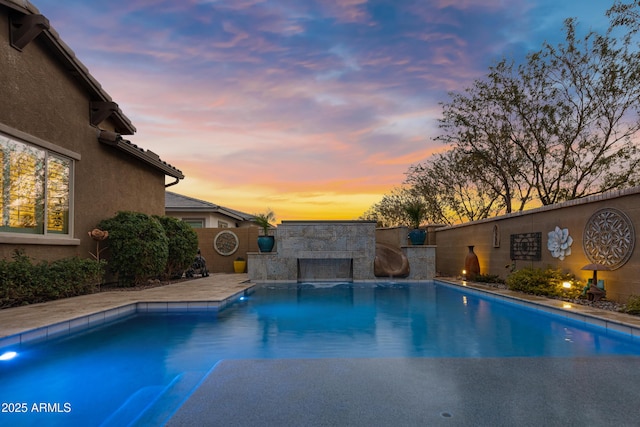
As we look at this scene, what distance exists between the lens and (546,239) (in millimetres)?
10445

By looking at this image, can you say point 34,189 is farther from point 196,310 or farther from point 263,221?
point 263,221

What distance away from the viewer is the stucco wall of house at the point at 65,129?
7.73 metres

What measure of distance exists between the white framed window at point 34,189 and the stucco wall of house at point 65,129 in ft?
0.88

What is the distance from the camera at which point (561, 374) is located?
389 cm

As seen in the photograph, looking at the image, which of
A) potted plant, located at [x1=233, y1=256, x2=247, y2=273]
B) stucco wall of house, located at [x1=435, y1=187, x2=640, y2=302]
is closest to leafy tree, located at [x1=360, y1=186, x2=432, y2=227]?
stucco wall of house, located at [x1=435, y1=187, x2=640, y2=302]

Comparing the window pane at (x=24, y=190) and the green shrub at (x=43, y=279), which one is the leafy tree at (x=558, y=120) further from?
the window pane at (x=24, y=190)

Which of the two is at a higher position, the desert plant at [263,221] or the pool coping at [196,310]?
the desert plant at [263,221]

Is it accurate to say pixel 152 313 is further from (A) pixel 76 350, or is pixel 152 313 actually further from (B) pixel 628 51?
(B) pixel 628 51

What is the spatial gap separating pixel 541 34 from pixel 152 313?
15.3 m

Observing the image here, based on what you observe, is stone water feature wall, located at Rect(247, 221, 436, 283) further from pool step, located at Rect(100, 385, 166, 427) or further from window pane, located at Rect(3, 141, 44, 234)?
pool step, located at Rect(100, 385, 166, 427)

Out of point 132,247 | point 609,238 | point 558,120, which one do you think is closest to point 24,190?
point 132,247

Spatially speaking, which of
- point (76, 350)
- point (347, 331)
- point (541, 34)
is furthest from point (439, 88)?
point (76, 350)

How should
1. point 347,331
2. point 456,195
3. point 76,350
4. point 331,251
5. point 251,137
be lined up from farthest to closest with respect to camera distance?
point 456,195
point 251,137
point 331,251
point 347,331
point 76,350

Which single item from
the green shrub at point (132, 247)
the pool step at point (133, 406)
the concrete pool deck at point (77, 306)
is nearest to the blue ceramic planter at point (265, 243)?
the green shrub at point (132, 247)
